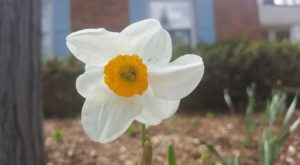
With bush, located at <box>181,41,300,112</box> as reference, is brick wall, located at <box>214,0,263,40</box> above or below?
above

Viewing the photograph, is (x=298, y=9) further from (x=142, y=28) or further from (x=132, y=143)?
(x=142, y=28)

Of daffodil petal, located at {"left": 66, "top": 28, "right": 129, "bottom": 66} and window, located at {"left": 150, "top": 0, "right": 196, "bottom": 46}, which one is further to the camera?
window, located at {"left": 150, "top": 0, "right": 196, "bottom": 46}

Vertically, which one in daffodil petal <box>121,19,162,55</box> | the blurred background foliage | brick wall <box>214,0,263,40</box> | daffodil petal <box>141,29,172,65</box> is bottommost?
the blurred background foliage

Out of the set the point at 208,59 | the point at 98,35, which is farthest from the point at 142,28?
the point at 208,59

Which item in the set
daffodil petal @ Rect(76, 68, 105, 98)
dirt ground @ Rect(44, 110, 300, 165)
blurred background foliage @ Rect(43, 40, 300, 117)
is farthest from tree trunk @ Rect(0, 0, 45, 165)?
blurred background foliage @ Rect(43, 40, 300, 117)

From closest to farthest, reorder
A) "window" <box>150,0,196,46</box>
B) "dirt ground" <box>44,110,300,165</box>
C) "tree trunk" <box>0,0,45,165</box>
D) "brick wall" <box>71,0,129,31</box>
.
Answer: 1. "tree trunk" <box>0,0,45,165</box>
2. "dirt ground" <box>44,110,300,165</box>
3. "brick wall" <box>71,0,129,31</box>
4. "window" <box>150,0,196,46</box>

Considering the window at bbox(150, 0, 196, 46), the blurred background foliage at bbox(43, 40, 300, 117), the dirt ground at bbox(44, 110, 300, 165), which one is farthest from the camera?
the window at bbox(150, 0, 196, 46)

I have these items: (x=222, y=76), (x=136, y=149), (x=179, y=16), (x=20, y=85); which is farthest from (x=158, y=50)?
(x=179, y=16)

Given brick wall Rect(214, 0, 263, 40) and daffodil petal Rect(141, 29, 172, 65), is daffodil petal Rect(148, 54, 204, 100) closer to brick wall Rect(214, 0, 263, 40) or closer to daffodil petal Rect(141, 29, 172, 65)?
daffodil petal Rect(141, 29, 172, 65)

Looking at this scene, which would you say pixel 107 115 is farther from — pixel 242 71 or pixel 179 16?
pixel 179 16
